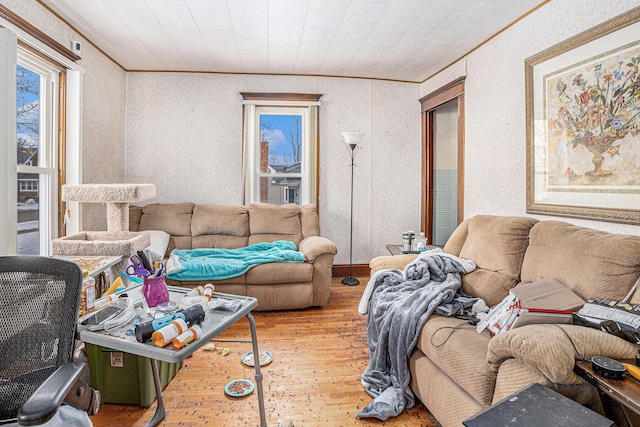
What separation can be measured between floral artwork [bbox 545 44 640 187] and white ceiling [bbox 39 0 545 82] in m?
0.75

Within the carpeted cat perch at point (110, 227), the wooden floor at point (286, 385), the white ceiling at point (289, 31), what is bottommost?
the wooden floor at point (286, 385)

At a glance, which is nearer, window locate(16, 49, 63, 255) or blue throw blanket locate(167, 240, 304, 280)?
window locate(16, 49, 63, 255)

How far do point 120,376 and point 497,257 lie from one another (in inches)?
91.0

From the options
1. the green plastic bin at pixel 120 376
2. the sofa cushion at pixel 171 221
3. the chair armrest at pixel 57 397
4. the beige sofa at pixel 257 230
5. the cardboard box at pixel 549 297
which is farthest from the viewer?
the sofa cushion at pixel 171 221

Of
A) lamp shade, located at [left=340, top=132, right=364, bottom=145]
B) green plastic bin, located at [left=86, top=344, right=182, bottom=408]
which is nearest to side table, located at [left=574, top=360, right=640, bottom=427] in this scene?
green plastic bin, located at [left=86, top=344, right=182, bottom=408]

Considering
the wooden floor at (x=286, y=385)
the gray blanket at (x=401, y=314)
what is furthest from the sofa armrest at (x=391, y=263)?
the wooden floor at (x=286, y=385)

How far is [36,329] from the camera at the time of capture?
1126 mm

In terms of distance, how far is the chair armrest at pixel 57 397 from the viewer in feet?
2.76

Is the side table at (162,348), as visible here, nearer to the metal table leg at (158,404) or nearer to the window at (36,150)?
the metal table leg at (158,404)

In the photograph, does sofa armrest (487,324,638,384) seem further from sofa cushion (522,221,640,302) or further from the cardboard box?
sofa cushion (522,221,640,302)

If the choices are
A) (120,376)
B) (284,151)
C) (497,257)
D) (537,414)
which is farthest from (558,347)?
(284,151)

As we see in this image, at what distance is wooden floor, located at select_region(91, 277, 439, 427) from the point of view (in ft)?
5.99

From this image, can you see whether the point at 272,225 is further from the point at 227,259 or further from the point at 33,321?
the point at 33,321

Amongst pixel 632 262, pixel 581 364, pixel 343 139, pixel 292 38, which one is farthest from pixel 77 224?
pixel 632 262
